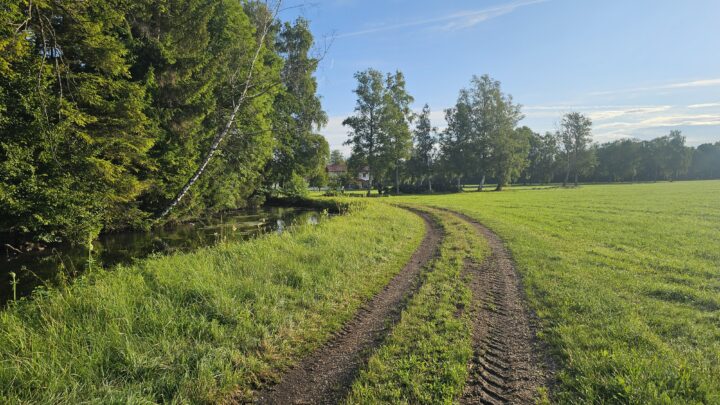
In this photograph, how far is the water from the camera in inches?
362

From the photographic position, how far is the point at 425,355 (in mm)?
4402

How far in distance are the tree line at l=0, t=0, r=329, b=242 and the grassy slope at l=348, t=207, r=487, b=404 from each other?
578cm

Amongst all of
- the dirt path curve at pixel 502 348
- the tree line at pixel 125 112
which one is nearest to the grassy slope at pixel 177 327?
the dirt path curve at pixel 502 348

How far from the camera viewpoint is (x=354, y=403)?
356 cm

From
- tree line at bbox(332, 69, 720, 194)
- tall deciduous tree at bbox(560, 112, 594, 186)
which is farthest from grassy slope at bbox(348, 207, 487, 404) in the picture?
tall deciduous tree at bbox(560, 112, 594, 186)

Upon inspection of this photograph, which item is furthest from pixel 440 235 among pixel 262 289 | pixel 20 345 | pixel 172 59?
pixel 172 59

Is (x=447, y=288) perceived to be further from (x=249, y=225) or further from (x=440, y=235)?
(x=249, y=225)

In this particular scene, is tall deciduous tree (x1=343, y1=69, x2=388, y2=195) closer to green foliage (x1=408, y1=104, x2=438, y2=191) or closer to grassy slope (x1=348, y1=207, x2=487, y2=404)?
green foliage (x1=408, y1=104, x2=438, y2=191)

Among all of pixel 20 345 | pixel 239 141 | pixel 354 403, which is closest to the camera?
pixel 354 403

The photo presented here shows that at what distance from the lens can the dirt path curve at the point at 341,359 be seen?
380 centimetres

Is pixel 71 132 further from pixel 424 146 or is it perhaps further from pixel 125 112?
pixel 424 146

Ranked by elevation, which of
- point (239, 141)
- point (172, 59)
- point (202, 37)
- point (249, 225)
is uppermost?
point (202, 37)

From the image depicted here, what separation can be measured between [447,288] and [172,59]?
59.2 ft

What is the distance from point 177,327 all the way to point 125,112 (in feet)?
42.2
